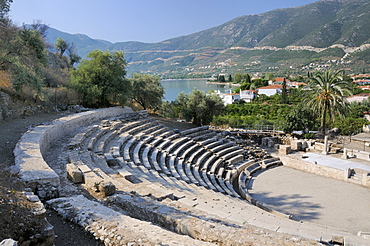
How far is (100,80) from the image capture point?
22141 mm

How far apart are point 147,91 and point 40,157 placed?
20.9 m

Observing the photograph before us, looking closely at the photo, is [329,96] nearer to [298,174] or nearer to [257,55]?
[298,174]

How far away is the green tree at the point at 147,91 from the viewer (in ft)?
92.2

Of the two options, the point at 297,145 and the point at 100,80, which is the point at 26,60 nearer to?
the point at 100,80

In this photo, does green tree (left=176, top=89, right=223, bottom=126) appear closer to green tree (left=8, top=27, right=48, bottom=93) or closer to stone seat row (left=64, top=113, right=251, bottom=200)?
stone seat row (left=64, top=113, right=251, bottom=200)

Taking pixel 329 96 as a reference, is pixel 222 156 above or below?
below

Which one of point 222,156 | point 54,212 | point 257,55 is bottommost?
point 222,156

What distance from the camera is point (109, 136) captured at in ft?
48.2

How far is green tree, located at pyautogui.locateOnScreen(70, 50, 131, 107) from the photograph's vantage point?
69.8ft

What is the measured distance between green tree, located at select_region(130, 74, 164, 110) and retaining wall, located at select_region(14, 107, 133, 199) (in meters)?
13.1

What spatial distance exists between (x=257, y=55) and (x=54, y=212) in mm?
181642

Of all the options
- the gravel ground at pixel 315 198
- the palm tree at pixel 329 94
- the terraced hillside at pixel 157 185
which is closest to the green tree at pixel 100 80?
the terraced hillside at pixel 157 185

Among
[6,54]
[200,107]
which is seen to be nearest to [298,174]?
[200,107]

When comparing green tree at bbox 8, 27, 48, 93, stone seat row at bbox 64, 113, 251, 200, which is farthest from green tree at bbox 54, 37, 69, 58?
stone seat row at bbox 64, 113, 251, 200
